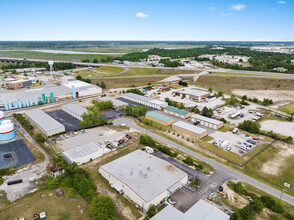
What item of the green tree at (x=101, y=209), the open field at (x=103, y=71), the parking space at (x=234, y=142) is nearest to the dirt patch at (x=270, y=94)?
the parking space at (x=234, y=142)

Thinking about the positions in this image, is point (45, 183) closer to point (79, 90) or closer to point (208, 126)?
point (208, 126)

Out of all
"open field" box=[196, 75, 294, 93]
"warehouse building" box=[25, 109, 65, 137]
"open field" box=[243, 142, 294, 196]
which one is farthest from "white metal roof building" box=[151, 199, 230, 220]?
"open field" box=[196, 75, 294, 93]

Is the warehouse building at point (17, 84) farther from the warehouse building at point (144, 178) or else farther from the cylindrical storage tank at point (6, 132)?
the warehouse building at point (144, 178)

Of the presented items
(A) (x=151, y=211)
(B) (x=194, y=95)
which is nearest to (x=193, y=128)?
(A) (x=151, y=211)

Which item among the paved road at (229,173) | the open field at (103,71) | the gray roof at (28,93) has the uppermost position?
the open field at (103,71)

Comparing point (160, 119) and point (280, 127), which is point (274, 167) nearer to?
point (280, 127)

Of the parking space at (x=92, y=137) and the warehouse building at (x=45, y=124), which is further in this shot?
the warehouse building at (x=45, y=124)

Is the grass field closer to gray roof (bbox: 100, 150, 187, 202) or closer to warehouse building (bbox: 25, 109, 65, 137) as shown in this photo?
gray roof (bbox: 100, 150, 187, 202)
